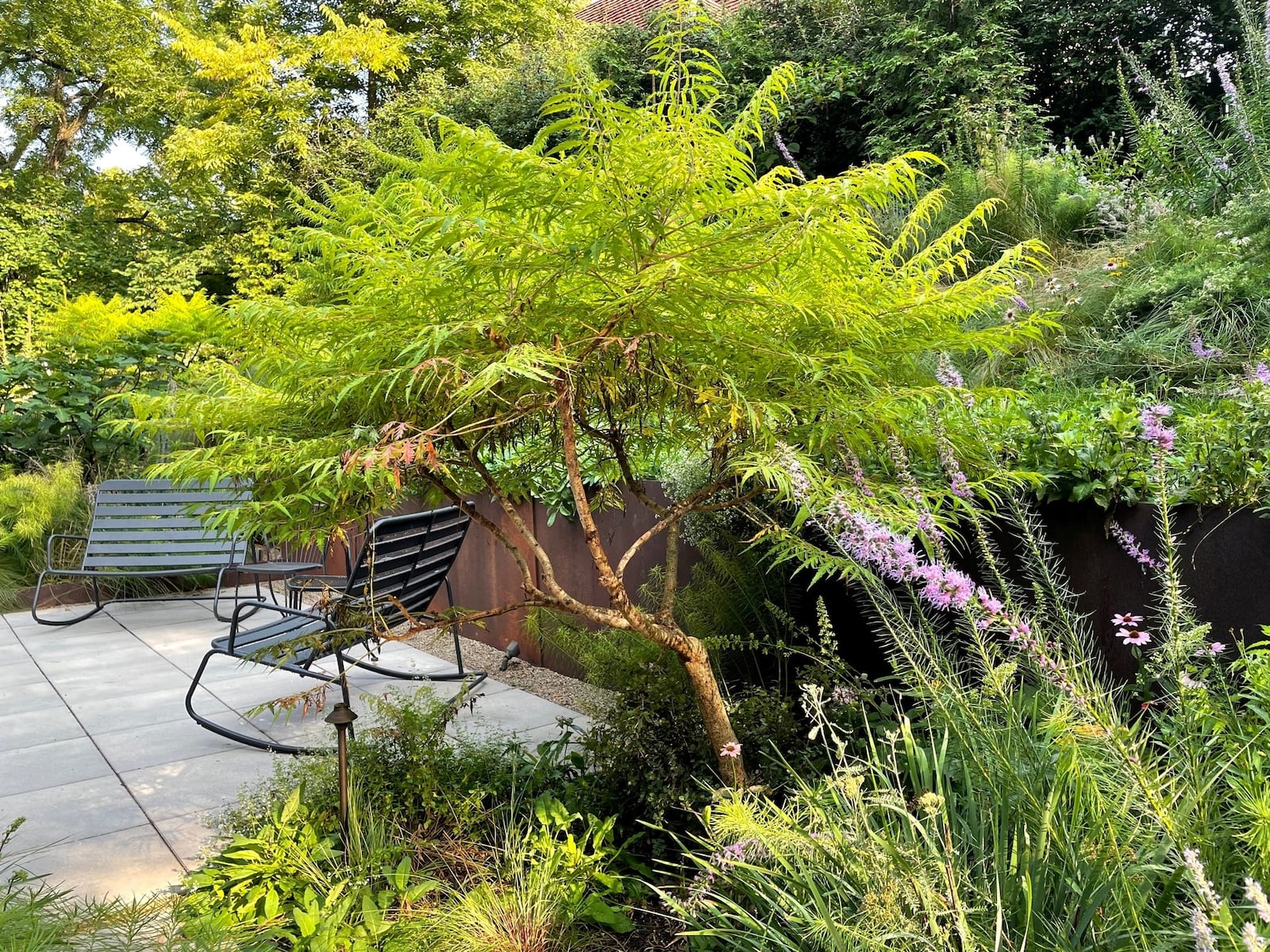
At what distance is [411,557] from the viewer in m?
4.12

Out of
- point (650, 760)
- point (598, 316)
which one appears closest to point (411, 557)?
point (650, 760)

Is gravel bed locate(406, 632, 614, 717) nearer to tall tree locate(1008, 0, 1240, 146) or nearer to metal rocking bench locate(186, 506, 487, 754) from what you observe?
metal rocking bench locate(186, 506, 487, 754)

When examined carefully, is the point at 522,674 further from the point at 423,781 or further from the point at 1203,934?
the point at 1203,934

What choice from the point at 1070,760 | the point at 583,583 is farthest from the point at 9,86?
the point at 1070,760

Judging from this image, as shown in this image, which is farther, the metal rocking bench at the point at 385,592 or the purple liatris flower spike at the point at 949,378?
the metal rocking bench at the point at 385,592

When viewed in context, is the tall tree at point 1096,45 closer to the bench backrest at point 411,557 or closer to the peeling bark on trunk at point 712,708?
the bench backrest at point 411,557

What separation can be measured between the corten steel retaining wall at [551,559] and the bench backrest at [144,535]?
6.34 feet

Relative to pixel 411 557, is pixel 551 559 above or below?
below

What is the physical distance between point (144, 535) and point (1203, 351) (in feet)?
24.0

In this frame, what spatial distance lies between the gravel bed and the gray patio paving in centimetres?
10

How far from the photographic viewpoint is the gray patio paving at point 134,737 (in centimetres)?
278

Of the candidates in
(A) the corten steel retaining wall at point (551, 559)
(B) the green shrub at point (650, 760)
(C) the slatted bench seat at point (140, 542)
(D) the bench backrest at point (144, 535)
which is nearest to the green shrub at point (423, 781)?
(B) the green shrub at point (650, 760)

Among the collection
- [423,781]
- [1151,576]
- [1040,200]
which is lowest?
[423,781]

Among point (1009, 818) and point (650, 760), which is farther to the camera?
point (650, 760)
